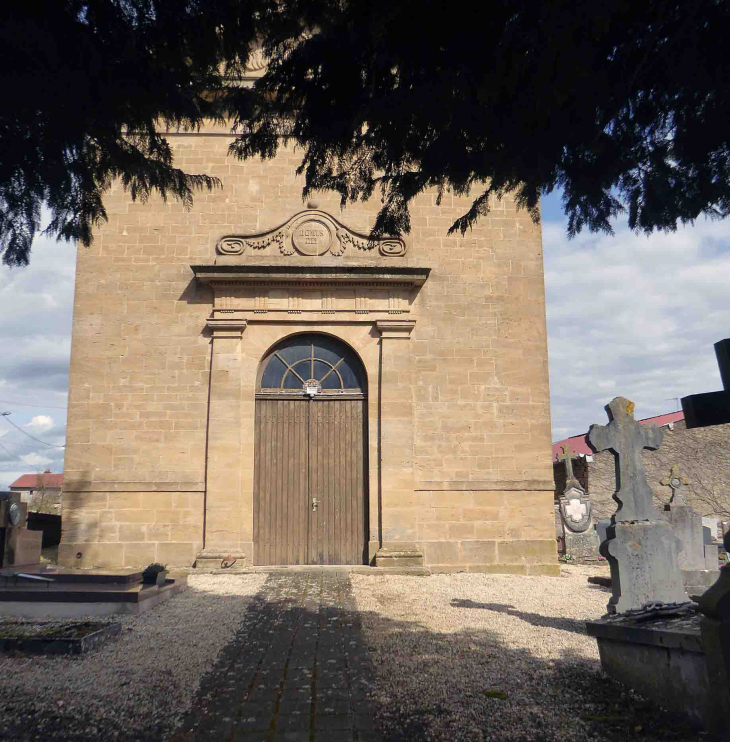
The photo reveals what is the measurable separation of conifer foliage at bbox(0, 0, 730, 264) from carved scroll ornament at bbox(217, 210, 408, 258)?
7355mm

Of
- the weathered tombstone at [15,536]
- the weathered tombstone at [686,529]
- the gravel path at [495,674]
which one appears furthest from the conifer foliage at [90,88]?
the weathered tombstone at [686,529]

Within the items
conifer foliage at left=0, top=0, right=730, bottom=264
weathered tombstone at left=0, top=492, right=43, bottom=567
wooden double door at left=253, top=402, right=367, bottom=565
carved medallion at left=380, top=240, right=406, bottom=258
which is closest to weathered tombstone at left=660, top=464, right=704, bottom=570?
wooden double door at left=253, top=402, right=367, bottom=565

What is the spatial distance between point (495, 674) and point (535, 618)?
2.41 m

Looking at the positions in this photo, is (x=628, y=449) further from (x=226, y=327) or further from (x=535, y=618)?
(x=226, y=327)

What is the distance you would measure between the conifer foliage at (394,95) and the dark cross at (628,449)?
2938 mm

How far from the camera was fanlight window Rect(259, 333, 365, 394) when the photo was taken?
11.2 metres

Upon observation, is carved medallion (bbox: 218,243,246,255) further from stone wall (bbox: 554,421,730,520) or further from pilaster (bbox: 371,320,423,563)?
stone wall (bbox: 554,421,730,520)

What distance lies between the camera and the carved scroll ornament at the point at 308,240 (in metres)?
11.3

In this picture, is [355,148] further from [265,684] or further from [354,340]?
[354,340]

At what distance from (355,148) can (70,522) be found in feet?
29.3

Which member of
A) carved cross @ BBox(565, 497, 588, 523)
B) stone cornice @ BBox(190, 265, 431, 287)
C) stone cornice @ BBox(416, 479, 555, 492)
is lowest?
carved cross @ BBox(565, 497, 588, 523)

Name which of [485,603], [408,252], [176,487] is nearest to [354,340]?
[408,252]

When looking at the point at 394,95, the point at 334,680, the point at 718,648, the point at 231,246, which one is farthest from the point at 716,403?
the point at 231,246

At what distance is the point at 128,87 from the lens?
335 centimetres
